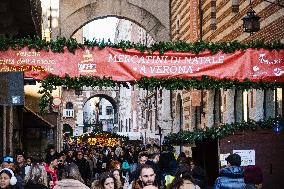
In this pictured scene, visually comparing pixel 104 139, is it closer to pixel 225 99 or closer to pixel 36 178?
pixel 225 99

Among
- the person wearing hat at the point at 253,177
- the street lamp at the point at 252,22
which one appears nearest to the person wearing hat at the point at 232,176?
the person wearing hat at the point at 253,177

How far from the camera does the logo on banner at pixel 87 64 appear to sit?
1317cm

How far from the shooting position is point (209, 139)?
591 inches

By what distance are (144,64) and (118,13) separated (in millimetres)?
24028

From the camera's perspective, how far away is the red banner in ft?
42.6

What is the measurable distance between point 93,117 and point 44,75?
12930cm

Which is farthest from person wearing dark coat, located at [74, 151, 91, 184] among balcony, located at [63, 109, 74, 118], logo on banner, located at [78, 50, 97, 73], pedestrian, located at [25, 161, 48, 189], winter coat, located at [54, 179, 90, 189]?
balcony, located at [63, 109, 74, 118]

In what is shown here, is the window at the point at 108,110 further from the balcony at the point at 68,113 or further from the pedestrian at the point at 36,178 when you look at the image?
the pedestrian at the point at 36,178

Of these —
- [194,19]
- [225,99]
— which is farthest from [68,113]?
[225,99]

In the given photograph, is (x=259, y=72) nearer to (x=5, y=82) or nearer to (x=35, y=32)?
(x=5, y=82)

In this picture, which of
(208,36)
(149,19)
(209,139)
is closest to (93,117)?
(149,19)

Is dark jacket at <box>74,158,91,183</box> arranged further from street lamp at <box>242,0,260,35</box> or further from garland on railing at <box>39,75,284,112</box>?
street lamp at <box>242,0,260,35</box>

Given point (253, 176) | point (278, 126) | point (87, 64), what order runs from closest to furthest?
point (253, 176)
point (87, 64)
point (278, 126)

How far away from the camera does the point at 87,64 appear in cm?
1321
